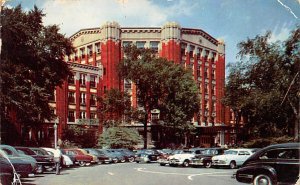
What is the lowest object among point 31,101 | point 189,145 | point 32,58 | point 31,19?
point 189,145

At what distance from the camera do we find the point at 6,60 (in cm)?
1198

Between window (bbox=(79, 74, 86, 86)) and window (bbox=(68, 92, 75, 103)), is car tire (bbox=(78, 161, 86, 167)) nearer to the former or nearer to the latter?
window (bbox=(68, 92, 75, 103))

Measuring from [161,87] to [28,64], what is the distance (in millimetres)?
21556

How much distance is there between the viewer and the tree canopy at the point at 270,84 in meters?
11.0

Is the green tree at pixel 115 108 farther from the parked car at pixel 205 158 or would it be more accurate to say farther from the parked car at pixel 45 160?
the parked car at pixel 45 160

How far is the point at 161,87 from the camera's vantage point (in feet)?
123

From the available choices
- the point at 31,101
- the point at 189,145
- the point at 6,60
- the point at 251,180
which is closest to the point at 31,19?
the point at 31,101

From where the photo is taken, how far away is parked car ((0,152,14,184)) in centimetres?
984

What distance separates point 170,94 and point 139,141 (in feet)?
18.1

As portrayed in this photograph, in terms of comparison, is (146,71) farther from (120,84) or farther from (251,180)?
(251,180)

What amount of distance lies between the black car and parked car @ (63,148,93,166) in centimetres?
1634

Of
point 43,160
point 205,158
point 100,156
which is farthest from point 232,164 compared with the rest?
point 100,156

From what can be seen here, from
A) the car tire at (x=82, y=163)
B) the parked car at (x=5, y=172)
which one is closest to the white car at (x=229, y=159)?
the car tire at (x=82, y=163)

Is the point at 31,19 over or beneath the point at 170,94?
over
